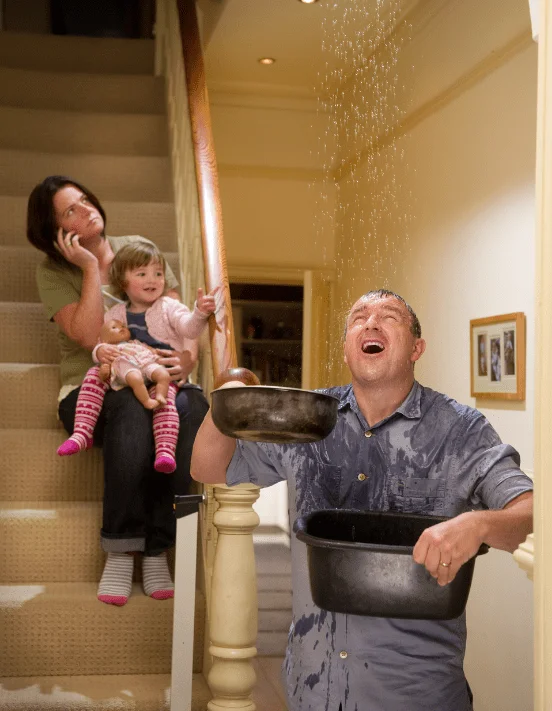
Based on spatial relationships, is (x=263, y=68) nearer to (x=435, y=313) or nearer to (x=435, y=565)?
(x=435, y=313)

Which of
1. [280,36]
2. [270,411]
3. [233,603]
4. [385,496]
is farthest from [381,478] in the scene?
[280,36]

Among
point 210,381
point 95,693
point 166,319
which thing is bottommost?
point 95,693

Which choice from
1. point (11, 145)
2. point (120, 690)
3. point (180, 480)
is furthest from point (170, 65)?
point (120, 690)

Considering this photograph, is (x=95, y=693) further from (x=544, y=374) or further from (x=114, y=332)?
(x=544, y=374)

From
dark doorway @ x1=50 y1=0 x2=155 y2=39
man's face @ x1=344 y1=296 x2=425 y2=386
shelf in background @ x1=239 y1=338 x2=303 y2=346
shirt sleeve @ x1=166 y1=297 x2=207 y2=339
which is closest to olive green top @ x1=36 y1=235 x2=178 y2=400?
shirt sleeve @ x1=166 y1=297 x2=207 y2=339

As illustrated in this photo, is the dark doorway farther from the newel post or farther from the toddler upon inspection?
the newel post

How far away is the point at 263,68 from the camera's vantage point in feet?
17.9

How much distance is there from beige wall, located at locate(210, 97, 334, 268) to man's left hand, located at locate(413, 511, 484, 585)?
453cm

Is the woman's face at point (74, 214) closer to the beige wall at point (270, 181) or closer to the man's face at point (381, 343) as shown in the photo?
the man's face at point (381, 343)

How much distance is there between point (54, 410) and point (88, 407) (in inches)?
21.3

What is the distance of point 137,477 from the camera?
276cm

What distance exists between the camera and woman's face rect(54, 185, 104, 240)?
126 inches

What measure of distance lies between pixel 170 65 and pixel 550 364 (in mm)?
3766

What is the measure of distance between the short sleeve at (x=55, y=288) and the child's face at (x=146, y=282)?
0.21 metres
